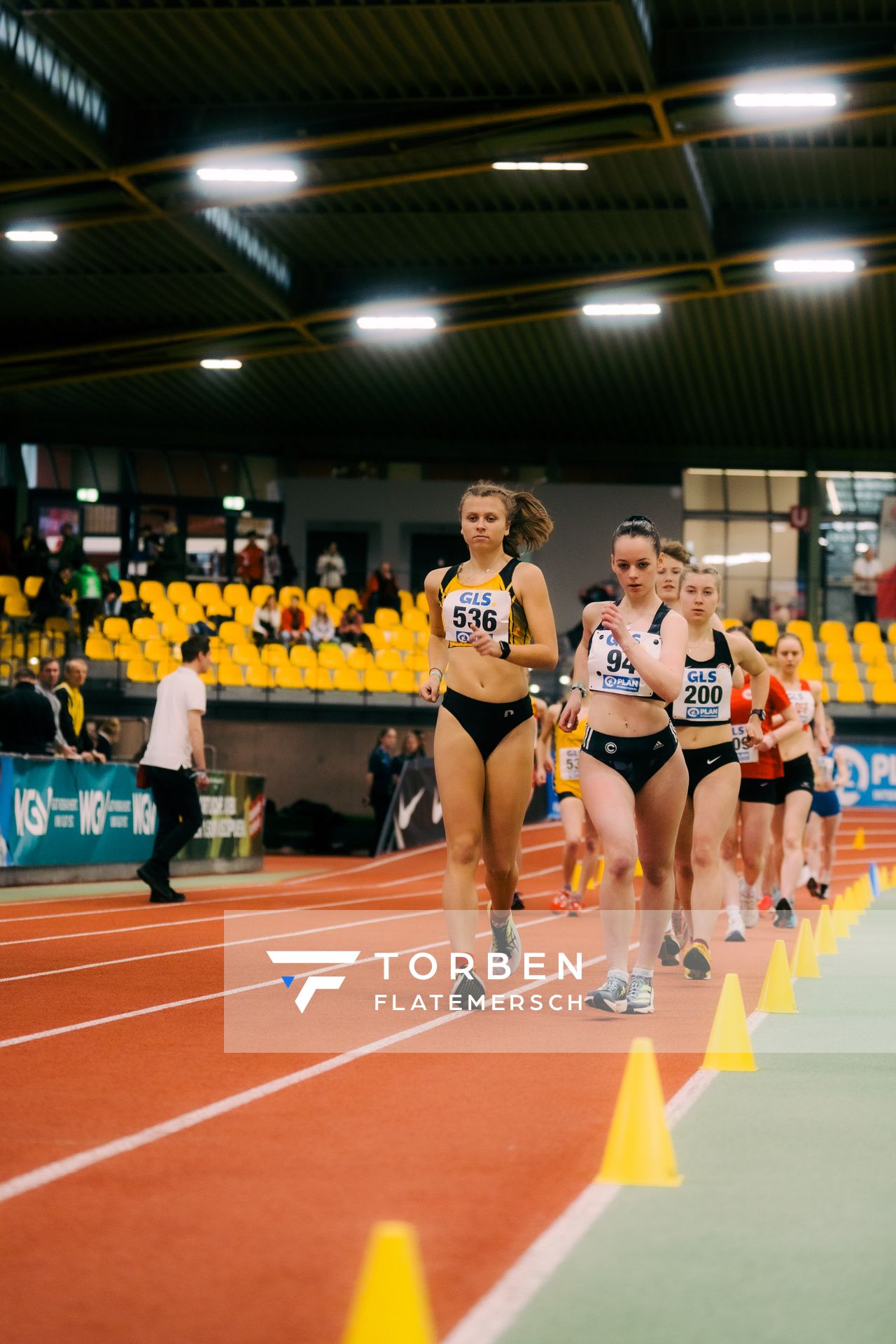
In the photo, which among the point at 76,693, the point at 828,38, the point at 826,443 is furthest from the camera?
the point at 826,443

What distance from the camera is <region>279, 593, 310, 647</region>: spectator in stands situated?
Result: 30.7 metres

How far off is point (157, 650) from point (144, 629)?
79 centimetres

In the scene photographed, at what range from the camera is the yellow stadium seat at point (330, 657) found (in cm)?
3036

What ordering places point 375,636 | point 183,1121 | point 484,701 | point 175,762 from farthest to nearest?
point 375,636, point 175,762, point 484,701, point 183,1121

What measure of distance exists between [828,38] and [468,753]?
15.4m

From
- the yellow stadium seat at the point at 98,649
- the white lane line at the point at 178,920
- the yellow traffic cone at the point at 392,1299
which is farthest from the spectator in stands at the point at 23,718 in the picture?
the yellow stadium seat at the point at 98,649

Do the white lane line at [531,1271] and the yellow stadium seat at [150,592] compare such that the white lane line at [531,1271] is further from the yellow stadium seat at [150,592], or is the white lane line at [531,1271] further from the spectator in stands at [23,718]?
the yellow stadium seat at [150,592]

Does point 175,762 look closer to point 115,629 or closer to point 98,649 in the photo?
point 98,649

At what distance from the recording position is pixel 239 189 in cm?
Result: 2267

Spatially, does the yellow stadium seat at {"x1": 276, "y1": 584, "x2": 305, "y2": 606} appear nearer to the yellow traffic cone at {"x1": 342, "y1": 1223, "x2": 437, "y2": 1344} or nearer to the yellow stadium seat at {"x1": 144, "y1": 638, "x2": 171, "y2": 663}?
the yellow stadium seat at {"x1": 144, "y1": 638, "x2": 171, "y2": 663}

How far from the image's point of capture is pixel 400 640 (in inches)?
1254

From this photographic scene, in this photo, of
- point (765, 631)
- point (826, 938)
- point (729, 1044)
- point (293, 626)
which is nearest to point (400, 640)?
point (293, 626)

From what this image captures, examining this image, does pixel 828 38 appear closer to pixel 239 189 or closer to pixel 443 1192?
pixel 239 189

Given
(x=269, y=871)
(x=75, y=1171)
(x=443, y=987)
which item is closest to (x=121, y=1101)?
(x=75, y=1171)
